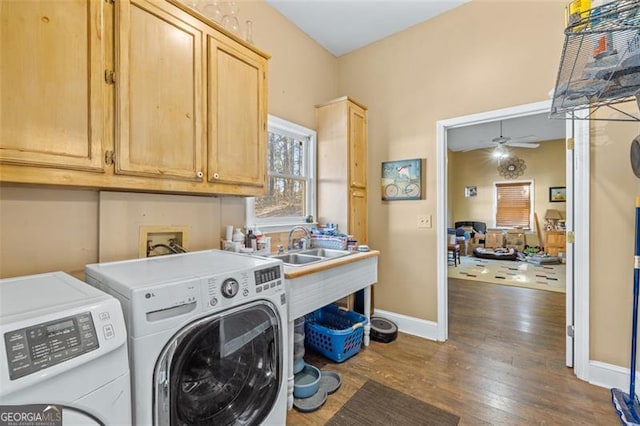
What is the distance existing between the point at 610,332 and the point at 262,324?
243 centimetres

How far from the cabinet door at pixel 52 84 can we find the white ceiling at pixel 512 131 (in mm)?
4780

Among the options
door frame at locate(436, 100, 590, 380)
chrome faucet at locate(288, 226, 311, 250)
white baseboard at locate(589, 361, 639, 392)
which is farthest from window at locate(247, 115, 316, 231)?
white baseboard at locate(589, 361, 639, 392)

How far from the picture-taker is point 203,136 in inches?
63.9

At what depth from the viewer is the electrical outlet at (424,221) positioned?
2.75 m

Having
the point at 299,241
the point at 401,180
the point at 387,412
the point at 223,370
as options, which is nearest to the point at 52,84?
the point at 223,370

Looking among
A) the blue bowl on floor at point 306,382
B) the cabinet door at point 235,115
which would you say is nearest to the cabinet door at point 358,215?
the cabinet door at point 235,115

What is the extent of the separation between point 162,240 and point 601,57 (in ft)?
8.23

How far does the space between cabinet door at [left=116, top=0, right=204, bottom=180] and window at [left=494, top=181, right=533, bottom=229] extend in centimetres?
826

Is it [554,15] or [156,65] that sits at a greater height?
[554,15]

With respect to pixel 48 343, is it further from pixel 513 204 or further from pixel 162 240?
pixel 513 204

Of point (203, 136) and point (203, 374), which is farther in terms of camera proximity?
point (203, 136)

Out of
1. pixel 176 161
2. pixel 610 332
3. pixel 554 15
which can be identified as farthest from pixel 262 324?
pixel 554 15

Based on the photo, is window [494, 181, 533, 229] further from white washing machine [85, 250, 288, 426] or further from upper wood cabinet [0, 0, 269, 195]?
white washing machine [85, 250, 288, 426]

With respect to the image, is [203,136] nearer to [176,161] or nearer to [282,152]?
[176,161]
